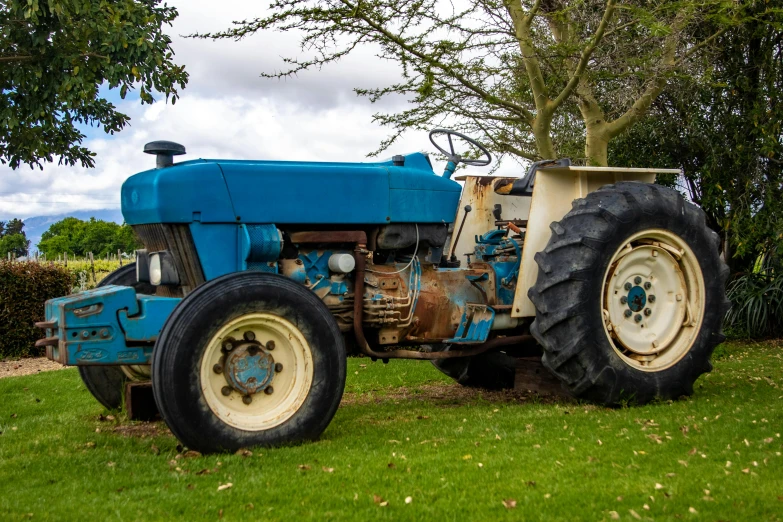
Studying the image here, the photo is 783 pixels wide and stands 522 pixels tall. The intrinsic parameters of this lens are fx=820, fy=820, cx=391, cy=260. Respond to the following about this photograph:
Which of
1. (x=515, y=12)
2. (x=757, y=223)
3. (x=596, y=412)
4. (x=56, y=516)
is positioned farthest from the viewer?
(x=757, y=223)

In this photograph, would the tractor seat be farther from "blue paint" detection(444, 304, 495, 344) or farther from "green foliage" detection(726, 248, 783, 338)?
"green foliage" detection(726, 248, 783, 338)

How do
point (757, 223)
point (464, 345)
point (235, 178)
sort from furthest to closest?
point (757, 223)
point (464, 345)
point (235, 178)

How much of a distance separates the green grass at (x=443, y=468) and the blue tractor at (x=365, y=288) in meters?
0.37

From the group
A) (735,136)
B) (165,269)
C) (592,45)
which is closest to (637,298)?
(592,45)

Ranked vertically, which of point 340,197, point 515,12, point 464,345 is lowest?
point 464,345

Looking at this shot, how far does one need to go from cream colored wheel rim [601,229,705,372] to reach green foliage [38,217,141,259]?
4390 cm

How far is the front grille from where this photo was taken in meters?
5.61

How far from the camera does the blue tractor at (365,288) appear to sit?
5.02 m

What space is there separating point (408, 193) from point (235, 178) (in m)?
1.38

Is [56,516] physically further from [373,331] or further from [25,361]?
[25,361]

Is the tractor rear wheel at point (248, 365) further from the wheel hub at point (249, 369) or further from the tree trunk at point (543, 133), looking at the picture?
the tree trunk at point (543, 133)

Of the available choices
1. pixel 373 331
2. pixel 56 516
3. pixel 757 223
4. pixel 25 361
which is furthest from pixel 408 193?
pixel 25 361

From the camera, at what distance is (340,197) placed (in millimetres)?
5953

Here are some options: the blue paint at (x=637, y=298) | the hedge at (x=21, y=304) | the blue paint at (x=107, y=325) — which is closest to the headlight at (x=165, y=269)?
the blue paint at (x=107, y=325)
